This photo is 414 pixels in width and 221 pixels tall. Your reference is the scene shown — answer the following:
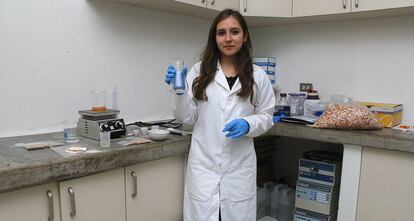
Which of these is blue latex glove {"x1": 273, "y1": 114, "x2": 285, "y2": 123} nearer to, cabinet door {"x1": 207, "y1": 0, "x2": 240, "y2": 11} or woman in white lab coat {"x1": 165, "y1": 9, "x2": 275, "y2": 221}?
woman in white lab coat {"x1": 165, "y1": 9, "x2": 275, "y2": 221}

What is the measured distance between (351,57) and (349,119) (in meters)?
0.64

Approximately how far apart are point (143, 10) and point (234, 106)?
0.92 m

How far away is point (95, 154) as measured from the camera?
3.88ft

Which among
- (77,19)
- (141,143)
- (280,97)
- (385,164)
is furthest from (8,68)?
(385,164)

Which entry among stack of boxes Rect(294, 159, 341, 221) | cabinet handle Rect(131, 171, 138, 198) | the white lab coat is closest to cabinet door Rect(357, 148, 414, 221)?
stack of boxes Rect(294, 159, 341, 221)

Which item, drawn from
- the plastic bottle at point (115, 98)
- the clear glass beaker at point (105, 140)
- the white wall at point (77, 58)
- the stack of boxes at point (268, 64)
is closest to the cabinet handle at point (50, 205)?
the clear glass beaker at point (105, 140)

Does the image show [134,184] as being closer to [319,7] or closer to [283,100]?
[283,100]

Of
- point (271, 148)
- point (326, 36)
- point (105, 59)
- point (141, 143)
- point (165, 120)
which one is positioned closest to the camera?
point (141, 143)

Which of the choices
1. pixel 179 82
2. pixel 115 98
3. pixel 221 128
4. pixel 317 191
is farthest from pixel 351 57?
pixel 115 98

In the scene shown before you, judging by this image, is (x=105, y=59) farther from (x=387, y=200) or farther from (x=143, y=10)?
(x=387, y=200)

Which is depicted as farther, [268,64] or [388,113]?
[268,64]

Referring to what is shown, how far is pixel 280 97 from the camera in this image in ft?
7.32

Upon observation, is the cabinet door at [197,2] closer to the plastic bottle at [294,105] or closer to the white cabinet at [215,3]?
the white cabinet at [215,3]

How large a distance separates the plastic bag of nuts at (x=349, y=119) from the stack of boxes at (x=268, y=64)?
2.13 feet
